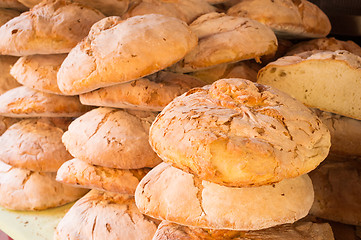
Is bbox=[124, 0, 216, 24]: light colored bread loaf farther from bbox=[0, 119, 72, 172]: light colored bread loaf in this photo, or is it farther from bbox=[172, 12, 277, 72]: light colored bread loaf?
bbox=[0, 119, 72, 172]: light colored bread loaf

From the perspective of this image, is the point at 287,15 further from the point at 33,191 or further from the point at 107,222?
the point at 33,191

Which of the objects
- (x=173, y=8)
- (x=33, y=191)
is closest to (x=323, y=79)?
(x=173, y=8)

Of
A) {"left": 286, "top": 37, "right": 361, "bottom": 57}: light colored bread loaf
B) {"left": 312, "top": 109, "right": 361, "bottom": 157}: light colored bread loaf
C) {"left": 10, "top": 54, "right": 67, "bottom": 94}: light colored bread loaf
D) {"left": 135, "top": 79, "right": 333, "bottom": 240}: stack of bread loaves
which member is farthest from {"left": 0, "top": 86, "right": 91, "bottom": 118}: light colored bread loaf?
{"left": 312, "top": 109, "right": 361, "bottom": 157}: light colored bread loaf

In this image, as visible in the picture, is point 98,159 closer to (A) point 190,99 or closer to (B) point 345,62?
(A) point 190,99

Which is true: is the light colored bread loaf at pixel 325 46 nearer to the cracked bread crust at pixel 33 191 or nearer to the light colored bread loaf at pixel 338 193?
the light colored bread loaf at pixel 338 193

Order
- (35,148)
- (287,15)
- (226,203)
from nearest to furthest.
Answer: (226,203), (287,15), (35,148)

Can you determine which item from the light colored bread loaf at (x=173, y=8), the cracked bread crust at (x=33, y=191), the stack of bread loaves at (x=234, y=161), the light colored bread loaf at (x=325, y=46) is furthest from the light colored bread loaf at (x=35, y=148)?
the light colored bread loaf at (x=325, y=46)
